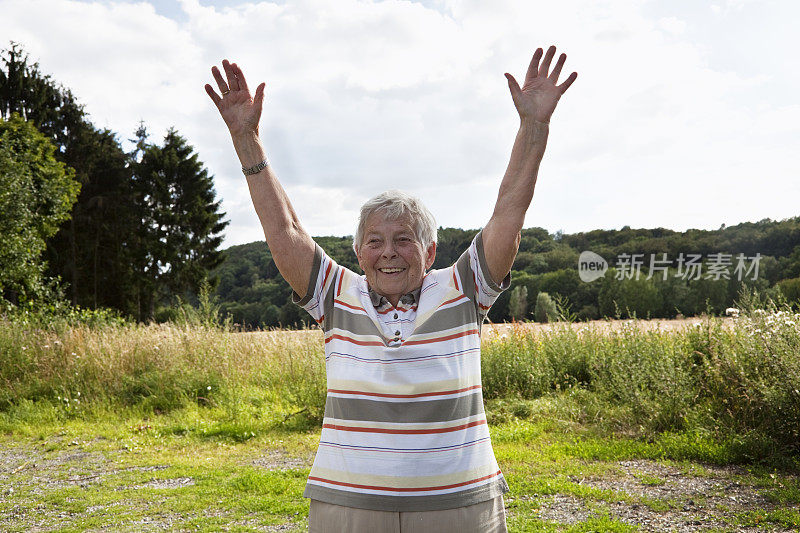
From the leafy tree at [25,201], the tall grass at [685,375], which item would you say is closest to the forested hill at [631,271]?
the leafy tree at [25,201]

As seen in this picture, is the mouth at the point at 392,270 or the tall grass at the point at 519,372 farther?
the tall grass at the point at 519,372

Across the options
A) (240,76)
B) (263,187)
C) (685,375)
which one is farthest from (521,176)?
(685,375)

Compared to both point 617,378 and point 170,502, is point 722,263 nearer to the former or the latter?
point 617,378

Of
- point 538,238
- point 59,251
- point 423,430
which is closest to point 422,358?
point 423,430

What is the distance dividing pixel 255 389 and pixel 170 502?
13.1 feet

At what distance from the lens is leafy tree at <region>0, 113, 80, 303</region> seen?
15.9 meters

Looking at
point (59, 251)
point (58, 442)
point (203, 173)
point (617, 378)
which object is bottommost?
point (58, 442)

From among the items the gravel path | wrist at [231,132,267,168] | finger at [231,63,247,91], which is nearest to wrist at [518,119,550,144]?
wrist at [231,132,267,168]

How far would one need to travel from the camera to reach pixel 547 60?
2.16 m

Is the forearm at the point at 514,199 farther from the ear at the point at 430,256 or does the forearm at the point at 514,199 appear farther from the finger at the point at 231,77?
the finger at the point at 231,77

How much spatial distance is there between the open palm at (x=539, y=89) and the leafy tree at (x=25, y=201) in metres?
17.2

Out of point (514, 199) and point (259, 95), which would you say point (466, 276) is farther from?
point (259, 95)

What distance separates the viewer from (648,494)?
4.78 metres

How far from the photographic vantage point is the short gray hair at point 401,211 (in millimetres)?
2098
